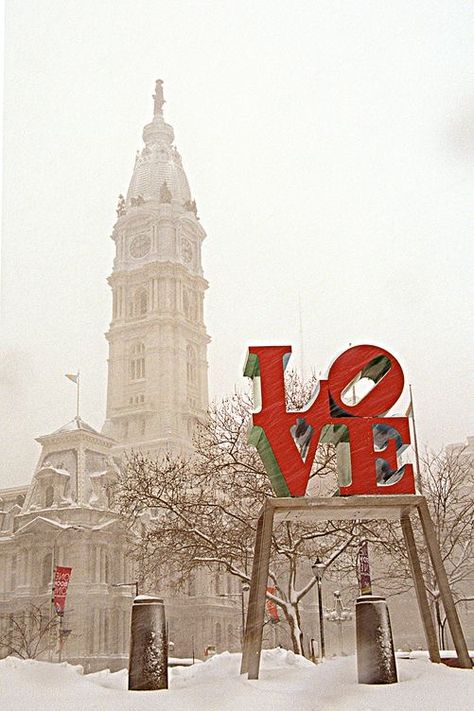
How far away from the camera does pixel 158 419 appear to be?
66.1 feet

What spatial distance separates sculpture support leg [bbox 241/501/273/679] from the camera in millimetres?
4090

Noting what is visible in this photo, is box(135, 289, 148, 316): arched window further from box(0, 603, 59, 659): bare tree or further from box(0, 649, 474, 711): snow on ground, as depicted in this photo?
box(0, 649, 474, 711): snow on ground

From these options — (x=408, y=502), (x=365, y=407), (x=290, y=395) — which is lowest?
(x=408, y=502)

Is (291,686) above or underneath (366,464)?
underneath

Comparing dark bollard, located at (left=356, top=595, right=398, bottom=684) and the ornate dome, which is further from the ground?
the ornate dome

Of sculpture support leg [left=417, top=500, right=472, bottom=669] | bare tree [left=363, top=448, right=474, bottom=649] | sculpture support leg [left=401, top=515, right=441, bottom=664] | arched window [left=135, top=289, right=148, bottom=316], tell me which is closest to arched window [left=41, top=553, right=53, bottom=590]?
bare tree [left=363, top=448, right=474, bottom=649]

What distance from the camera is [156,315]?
2206cm

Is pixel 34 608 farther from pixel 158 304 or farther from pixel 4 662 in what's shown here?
pixel 4 662

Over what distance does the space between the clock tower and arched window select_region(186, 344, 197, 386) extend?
0.10 feet

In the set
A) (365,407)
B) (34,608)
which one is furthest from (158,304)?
(365,407)

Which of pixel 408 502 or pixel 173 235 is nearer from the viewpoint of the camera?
pixel 408 502

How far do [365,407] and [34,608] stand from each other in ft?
40.6

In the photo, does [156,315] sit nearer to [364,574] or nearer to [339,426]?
Answer: [364,574]

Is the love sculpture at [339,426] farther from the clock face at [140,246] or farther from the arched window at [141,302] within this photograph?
the arched window at [141,302]
